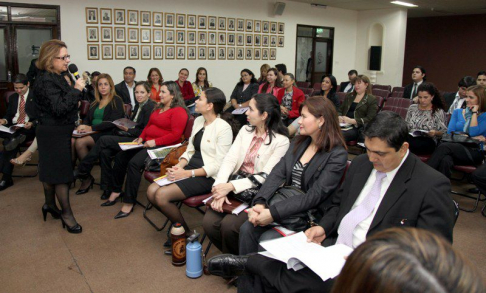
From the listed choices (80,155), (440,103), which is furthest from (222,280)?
(440,103)

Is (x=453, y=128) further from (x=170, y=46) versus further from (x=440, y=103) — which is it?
(x=170, y=46)

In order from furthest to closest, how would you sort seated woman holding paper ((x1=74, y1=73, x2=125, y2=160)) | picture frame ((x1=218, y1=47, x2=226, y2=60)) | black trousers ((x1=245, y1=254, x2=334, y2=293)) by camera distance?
picture frame ((x1=218, y1=47, x2=226, y2=60)) → seated woman holding paper ((x1=74, y1=73, x2=125, y2=160)) → black trousers ((x1=245, y1=254, x2=334, y2=293))

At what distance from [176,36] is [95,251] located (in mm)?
7263

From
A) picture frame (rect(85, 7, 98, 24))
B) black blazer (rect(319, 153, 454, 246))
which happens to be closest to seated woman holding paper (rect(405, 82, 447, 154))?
black blazer (rect(319, 153, 454, 246))

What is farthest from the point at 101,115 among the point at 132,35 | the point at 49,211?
the point at 132,35

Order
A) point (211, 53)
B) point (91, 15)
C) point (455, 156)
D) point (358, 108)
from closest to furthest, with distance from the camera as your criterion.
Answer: point (455, 156) → point (358, 108) → point (91, 15) → point (211, 53)

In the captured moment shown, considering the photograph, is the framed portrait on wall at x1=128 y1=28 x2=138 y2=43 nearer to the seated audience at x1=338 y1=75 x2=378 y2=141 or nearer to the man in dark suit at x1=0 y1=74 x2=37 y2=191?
the man in dark suit at x1=0 y1=74 x2=37 y2=191

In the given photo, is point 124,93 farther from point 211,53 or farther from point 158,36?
point 211,53

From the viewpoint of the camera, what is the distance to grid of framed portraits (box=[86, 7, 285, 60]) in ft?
28.4

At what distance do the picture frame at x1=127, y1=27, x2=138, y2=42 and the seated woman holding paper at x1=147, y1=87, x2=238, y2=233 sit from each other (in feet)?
19.8

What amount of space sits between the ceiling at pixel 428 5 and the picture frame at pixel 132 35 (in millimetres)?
5312

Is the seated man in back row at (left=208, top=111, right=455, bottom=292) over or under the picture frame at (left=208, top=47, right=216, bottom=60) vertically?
under

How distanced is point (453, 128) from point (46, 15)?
24.8ft

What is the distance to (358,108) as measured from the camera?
18.9ft
